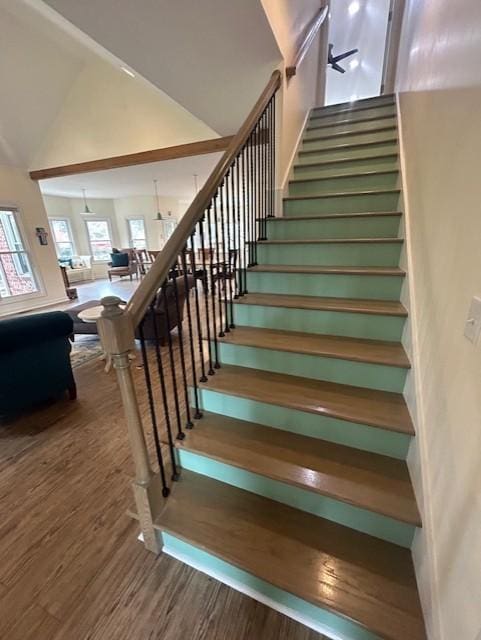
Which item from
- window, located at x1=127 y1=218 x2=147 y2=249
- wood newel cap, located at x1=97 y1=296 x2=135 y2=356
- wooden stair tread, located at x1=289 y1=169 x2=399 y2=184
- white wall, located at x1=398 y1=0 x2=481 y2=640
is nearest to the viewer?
white wall, located at x1=398 y1=0 x2=481 y2=640

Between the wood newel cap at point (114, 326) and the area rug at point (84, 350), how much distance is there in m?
2.54

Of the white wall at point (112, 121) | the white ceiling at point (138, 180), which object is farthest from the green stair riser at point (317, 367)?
the white ceiling at point (138, 180)

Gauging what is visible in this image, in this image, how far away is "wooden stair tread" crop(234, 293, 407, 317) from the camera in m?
1.53

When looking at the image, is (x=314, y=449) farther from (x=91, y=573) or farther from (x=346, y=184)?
(x=346, y=184)

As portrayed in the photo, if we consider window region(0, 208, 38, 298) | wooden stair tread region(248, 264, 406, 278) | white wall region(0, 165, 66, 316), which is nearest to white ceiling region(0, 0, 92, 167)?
white wall region(0, 165, 66, 316)

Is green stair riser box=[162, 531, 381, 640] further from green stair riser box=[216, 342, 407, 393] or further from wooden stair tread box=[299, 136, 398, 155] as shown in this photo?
wooden stair tread box=[299, 136, 398, 155]

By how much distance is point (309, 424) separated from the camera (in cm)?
133

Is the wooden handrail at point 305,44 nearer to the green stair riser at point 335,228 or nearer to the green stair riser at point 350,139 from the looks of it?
the green stair riser at point 350,139

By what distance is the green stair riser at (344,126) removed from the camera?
9.68 ft

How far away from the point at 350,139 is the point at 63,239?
30.7ft

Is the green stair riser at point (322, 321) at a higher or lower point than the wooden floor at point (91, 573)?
higher

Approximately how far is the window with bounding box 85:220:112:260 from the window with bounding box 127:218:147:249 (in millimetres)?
743

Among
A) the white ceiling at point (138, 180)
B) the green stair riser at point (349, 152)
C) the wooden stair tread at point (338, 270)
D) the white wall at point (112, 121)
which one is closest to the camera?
the wooden stair tread at point (338, 270)


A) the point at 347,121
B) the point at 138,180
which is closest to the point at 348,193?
the point at 347,121
